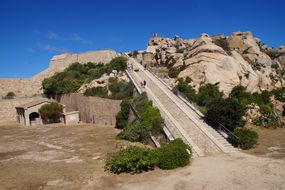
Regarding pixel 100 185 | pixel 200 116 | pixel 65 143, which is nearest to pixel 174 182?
pixel 100 185

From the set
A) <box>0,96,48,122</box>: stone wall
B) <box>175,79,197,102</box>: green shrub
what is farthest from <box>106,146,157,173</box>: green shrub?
<box>0,96,48,122</box>: stone wall

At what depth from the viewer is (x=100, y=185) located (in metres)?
13.1

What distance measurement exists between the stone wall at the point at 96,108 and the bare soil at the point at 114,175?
9.72 metres

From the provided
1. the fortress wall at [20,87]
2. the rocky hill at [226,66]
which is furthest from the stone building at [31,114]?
the rocky hill at [226,66]

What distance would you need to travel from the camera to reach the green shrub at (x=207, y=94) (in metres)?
28.8

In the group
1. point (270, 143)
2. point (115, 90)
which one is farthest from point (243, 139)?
point (115, 90)

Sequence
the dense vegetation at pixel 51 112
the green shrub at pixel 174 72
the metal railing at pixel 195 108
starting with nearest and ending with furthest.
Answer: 1. the metal railing at pixel 195 108
2. the dense vegetation at pixel 51 112
3. the green shrub at pixel 174 72

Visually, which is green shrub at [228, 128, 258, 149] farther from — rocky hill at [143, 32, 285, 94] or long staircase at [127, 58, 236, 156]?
rocky hill at [143, 32, 285, 94]

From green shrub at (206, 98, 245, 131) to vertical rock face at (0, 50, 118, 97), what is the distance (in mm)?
39235

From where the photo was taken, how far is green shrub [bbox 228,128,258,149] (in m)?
17.7

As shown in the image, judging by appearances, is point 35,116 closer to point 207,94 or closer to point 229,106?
point 207,94

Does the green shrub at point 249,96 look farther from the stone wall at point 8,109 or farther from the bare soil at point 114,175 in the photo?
the stone wall at point 8,109

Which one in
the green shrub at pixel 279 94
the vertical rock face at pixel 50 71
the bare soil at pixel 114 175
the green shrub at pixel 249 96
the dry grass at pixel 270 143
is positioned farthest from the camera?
the vertical rock face at pixel 50 71

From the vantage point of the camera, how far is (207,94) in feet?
99.4
